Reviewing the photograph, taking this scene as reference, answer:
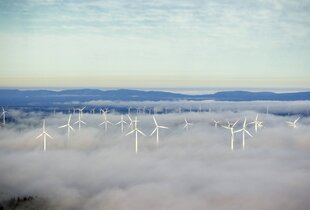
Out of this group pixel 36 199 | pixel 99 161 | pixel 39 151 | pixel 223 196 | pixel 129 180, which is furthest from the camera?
pixel 39 151

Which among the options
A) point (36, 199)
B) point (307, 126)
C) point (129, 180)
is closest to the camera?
point (36, 199)

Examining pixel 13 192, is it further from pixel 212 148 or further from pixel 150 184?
pixel 212 148

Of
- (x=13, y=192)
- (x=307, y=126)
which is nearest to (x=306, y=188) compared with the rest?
(x=13, y=192)

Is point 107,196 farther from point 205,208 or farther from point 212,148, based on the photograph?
point 212,148

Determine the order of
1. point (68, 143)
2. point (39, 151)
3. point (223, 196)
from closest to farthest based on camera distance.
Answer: point (223, 196)
point (39, 151)
point (68, 143)

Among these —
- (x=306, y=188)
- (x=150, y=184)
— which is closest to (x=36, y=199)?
(x=150, y=184)

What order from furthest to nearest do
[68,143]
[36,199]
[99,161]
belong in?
1. [68,143]
2. [99,161]
3. [36,199]

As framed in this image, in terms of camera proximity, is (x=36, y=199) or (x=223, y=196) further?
→ (x=36, y=199)

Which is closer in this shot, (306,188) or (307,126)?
(306,188)
